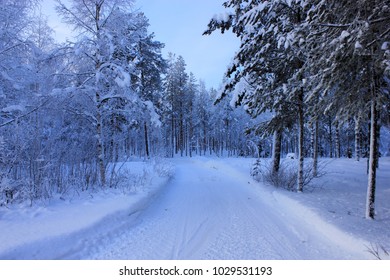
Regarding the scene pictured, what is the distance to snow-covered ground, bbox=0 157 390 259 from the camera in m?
3.91

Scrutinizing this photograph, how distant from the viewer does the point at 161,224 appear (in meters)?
5.48

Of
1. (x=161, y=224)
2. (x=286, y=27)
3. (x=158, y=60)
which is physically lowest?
(x=161, y=224)

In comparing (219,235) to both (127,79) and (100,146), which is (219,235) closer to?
(127,79)

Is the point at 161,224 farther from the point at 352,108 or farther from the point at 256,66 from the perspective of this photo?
the point at 256,66

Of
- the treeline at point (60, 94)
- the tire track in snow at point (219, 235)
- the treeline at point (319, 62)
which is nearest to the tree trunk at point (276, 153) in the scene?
the treeline at point (319, 62)

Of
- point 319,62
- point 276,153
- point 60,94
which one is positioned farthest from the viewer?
point 276,153

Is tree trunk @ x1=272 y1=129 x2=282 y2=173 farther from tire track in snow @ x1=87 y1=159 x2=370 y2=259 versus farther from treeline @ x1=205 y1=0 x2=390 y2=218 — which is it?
tire track in snow @ x1=87 y1=159 x2=370 y2=259

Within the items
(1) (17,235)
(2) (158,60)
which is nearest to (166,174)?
(1) (17,235)

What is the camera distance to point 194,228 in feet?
16.8

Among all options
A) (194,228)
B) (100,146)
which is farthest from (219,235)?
(100,146)

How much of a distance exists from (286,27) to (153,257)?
7.35 meters

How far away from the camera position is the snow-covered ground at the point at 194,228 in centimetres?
391
